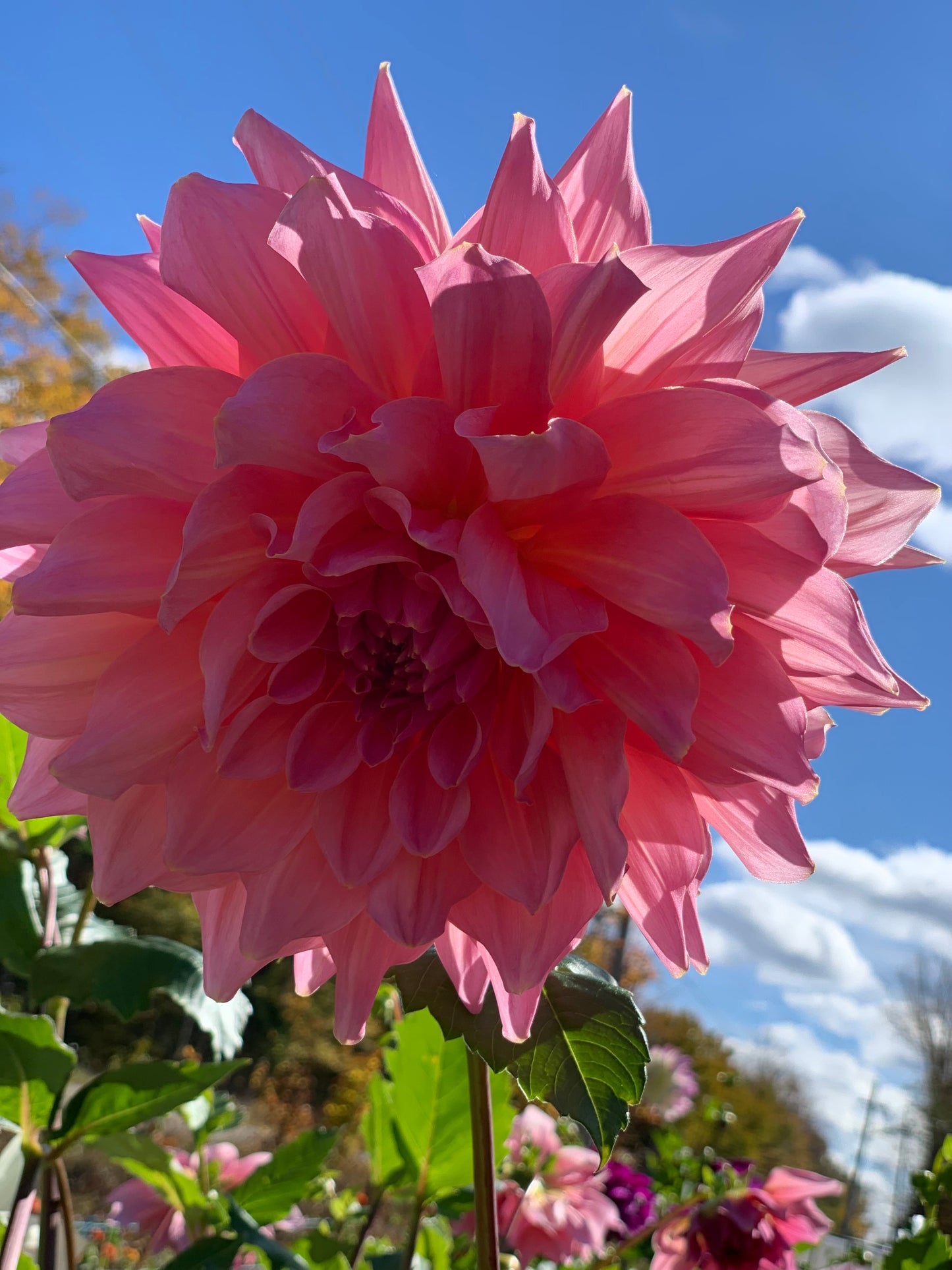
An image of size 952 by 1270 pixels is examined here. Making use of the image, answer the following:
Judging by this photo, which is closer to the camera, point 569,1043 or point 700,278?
point 700,278

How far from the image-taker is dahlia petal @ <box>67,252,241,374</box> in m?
0.66

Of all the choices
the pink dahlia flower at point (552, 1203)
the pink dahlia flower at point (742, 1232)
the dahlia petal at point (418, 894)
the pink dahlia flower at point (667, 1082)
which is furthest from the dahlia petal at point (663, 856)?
the pink dahlia flower at point (667, 1082)

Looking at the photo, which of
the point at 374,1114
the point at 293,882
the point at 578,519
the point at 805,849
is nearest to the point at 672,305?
the point at 578,519

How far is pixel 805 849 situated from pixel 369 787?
13.2 inches

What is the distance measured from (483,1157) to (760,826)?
14.5 inches

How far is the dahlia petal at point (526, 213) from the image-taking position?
1.96ft

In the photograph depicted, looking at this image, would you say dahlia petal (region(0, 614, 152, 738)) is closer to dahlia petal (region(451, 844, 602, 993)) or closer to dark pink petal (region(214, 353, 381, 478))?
dark pink petal (region(214, 353, 381, 478))

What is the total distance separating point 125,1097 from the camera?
1.00 m

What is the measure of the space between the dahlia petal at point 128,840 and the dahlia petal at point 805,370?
1.83ft

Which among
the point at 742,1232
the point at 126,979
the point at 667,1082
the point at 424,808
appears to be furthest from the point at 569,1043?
the point at 667,1082

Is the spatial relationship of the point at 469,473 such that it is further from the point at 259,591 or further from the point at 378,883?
the point at 378,883

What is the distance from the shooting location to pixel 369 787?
2.44 ft

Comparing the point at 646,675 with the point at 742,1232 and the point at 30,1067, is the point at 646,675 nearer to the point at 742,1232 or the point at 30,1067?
the point at 30,1067

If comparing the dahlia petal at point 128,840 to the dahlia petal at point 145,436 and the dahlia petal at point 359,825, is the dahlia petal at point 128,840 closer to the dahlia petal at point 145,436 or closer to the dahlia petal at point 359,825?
the dahlia petal at point 359,825
